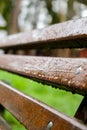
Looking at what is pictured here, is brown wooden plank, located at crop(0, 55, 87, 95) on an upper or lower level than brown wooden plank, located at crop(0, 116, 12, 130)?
upper

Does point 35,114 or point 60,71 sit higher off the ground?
point 60,71

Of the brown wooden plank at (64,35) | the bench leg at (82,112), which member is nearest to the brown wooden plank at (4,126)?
the brown wooden plank at (64,35)

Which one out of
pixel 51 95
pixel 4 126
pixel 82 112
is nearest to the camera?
pixel 82 112

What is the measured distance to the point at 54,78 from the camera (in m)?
1.16

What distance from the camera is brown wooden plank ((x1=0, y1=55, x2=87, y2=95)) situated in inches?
39.1

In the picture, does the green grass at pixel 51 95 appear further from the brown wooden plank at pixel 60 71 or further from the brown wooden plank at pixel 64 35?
the brown wooden plank at pixel 60 71

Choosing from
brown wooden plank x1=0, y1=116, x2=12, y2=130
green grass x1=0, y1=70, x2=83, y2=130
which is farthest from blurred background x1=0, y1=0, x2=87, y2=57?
brown wooden plank x1=0, y1=116, x2=12, y2=130

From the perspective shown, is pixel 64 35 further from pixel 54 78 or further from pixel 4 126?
pixel 4 126

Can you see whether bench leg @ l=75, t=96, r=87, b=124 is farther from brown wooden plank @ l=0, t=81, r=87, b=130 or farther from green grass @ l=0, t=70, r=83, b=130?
green grass @ l=0, t=70, r=83, b=130

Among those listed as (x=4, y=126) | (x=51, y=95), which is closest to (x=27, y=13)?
(x=51, y=95)

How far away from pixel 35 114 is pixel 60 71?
169 millimetres

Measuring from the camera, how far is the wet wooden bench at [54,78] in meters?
0.99

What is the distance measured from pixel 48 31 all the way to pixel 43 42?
0.24ft

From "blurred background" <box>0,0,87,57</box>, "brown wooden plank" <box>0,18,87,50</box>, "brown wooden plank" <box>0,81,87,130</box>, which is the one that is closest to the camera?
"brown wooden plank" <box>0,81,87,130</box>
